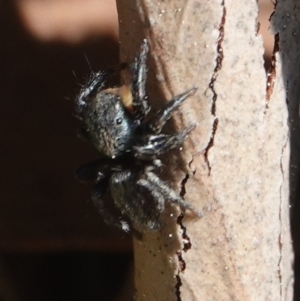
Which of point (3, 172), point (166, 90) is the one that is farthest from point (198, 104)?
point (3, 172)

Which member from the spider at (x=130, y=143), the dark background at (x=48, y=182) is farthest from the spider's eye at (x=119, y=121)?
the dark background at (x=48, y=182)

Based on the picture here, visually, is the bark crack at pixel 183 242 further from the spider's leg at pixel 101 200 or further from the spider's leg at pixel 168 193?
the spider's leg at pixel 101 200

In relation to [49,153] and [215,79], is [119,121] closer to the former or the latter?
[215,79]

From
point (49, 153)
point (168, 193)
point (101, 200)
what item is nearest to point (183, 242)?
point (168, 193)

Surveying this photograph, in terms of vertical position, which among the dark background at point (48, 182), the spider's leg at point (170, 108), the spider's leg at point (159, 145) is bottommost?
the dark background at point (48, 182)

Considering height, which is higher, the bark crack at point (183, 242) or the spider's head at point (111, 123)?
the spider's head at point (111, 123)

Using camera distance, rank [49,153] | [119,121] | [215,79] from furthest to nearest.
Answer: [49,153], [119,121], [215,79]

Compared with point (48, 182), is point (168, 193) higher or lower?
higher

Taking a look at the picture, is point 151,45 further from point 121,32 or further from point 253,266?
point 253,266
